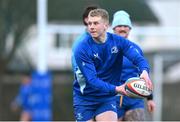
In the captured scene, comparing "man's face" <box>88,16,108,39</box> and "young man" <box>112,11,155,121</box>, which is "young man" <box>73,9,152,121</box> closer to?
"man's face" <box>88,16,108,39</box>

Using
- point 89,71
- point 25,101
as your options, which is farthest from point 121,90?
point 25,101

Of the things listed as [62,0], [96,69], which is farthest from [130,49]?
[62,0]

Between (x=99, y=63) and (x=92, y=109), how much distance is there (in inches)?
21.8

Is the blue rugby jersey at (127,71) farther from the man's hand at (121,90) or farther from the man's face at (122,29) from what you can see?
the man's hand at (121,90)

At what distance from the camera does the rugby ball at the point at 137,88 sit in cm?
777

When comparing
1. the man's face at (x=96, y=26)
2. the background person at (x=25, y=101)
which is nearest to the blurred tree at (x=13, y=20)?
the background person at (x=25, y=101)

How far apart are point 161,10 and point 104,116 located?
38.9ft

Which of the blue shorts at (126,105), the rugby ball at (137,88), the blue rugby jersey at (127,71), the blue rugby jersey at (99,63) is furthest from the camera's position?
the blue shorts at (126,105)

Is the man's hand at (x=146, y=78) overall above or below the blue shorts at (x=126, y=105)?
above

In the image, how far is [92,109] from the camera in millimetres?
8539

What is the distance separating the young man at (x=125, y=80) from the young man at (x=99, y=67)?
90 centimetres

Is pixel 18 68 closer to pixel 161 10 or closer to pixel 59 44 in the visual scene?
pixel 59 44

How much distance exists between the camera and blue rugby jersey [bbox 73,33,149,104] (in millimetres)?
8172

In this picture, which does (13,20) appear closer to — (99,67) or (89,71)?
(99,67)
